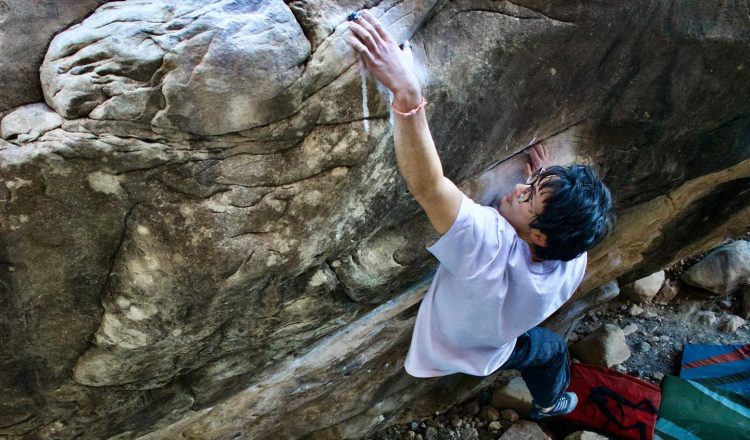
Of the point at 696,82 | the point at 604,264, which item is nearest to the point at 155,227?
the point at 696,82

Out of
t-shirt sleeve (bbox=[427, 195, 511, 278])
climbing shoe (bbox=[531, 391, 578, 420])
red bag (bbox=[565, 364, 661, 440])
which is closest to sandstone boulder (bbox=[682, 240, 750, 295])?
red bag (bbox=[565, 364, 661, 440])

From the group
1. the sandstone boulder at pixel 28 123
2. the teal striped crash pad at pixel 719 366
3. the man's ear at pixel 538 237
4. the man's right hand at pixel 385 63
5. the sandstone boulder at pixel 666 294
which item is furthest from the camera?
the sandstone boulder at pixel 666 294

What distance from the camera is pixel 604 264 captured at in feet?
11.2

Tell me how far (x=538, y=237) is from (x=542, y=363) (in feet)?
4.03

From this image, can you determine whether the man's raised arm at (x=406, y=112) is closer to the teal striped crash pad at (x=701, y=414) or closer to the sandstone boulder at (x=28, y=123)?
the sandstone boulder at (x=28, y=123)

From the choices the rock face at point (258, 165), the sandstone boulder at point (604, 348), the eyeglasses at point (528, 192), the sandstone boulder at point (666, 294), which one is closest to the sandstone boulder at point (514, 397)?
the sandstone boulder at point (604, 348)

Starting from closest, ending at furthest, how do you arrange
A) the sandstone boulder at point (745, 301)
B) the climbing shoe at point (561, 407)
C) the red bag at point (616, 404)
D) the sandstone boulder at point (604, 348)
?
1. the climbing shoe at point (561, 407)
2. the red bag at point (616, 404)
3. the sandstone boulder at point (604, 348)
4. the sandstone boulder at point (745, 301)

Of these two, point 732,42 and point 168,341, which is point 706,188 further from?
point 168,341

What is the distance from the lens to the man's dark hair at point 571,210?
1734 millimetres

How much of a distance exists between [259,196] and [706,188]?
265 centimetres

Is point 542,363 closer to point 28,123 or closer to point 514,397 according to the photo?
point 514,397

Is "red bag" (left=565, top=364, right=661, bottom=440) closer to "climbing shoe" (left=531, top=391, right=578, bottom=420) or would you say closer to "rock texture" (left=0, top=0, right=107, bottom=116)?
"climbing shoe" (left=531, top=391, right=578, bottom=420)

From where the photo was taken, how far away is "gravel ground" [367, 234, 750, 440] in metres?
3.61

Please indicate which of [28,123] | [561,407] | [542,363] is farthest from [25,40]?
[561,407]
